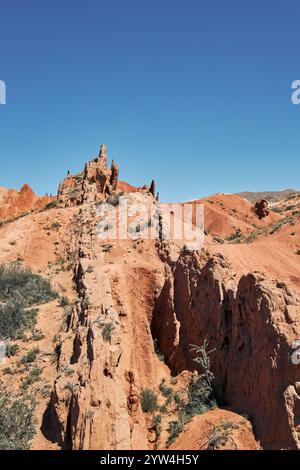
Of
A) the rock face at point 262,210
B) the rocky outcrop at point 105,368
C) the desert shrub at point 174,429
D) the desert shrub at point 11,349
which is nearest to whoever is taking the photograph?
the rocky outcrop at point 105,368

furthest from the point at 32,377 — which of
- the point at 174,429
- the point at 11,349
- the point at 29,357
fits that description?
the point at 174,429

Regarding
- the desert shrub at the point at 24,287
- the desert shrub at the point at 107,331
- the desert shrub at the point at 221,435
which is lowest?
the desert shrub at the point at 221,435

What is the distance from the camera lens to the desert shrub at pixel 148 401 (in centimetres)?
1027

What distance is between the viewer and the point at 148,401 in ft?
34.2

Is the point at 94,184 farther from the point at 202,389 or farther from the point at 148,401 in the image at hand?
the point at 202,389

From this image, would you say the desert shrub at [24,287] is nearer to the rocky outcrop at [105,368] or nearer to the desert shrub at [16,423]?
the rocky outcrop at [105,368]

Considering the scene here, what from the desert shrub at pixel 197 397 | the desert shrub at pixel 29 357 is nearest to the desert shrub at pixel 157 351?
the desert shrub at pixel 197 397

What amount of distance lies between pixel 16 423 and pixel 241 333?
19.7 ft

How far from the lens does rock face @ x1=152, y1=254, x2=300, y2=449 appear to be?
7215 millimetres

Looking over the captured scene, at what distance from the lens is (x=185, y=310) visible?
484 inches

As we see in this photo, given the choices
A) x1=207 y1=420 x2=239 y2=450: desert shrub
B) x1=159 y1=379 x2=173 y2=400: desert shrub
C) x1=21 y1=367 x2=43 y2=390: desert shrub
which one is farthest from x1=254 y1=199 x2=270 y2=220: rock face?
x1=207 y1=420 x2=239 y2=450: desert shrub

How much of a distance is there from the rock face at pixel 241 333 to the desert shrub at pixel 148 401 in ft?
4.76
